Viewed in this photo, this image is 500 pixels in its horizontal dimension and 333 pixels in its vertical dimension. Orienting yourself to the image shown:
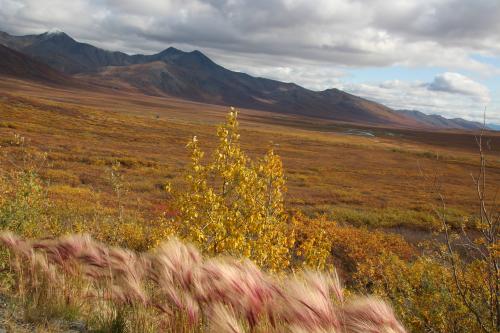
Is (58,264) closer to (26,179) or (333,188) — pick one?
(26,179)

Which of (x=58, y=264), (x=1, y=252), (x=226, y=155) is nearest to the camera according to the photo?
(x=58, y=264)

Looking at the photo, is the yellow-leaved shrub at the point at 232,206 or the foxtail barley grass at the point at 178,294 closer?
the foxtail barley grass at the point at 178,294

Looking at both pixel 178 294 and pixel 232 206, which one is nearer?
pixel 178 294

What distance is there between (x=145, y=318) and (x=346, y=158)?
6910cm

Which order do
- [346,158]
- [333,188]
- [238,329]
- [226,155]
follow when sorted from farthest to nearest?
[346,158]
[333,188]
[226,155]
[238,329]

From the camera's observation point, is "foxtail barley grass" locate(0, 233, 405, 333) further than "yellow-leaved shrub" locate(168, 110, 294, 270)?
No

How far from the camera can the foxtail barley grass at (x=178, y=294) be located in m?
2.42

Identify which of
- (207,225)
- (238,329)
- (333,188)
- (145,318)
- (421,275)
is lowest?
(333,188)

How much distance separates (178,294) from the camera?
289cm

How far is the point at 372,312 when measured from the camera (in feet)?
7.94

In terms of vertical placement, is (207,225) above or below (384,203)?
above

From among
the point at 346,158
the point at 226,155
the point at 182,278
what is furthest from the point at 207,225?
the point at 346,158

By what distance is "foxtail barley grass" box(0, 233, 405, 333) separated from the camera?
7.94 feet

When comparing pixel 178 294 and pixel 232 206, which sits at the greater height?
pixel 178 294
